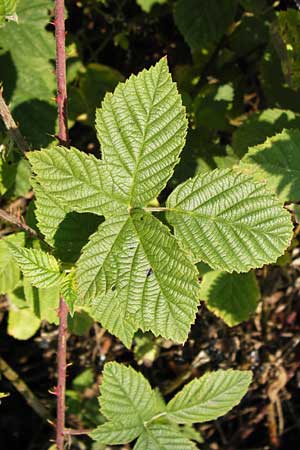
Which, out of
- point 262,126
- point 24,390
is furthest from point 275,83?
point 24,390

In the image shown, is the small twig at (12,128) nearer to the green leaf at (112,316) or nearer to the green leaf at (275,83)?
the green leaf at (112,316)

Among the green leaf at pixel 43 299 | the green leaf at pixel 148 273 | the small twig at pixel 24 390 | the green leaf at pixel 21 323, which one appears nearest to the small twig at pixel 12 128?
the green leaf at pixel 148 273

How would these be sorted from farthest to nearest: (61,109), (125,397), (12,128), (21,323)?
(21,323) < (125,397) < (12,128) < (61,109)

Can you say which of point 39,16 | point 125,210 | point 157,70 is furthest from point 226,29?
point 125,210

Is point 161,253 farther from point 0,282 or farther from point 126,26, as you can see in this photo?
point 126,26

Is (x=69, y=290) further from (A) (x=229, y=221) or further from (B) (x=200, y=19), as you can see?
(B) (x=200, y=19)

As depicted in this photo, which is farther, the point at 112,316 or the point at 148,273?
the point at 112,316
